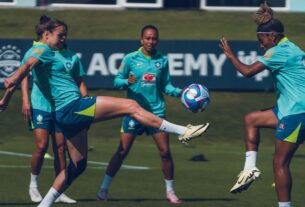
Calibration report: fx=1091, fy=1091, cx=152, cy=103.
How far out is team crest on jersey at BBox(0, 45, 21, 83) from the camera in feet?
86.8

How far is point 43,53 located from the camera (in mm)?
12758

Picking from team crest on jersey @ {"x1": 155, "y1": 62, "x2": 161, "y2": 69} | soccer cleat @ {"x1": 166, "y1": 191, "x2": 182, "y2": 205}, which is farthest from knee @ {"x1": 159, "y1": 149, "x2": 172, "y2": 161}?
team crest on jersey @ {"x1": 155, "y1": 62, "x2": 161, "y2": 69}

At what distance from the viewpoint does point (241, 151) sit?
23453 mm

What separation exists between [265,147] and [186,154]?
2937 millimetres

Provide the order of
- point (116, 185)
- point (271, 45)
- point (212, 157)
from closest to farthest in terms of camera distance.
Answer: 1. point (271, 45)
2. point (116, 185)
3. point (212, 157)

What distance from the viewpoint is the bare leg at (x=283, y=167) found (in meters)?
12.6

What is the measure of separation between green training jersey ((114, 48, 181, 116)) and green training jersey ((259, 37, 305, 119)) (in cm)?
246

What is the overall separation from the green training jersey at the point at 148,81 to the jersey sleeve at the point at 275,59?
97.2 inches

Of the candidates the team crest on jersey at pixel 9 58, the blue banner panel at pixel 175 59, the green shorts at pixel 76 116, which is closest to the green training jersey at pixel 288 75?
the green shorts at pixel 76 116

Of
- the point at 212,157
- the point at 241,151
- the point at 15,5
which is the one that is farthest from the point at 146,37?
the point at 15,5

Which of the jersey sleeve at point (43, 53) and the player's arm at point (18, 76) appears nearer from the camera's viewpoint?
the player's arm at point (18, 76)

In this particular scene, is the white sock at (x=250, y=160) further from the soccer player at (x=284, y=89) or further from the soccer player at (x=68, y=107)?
the soccer player at (x=68, y=107)

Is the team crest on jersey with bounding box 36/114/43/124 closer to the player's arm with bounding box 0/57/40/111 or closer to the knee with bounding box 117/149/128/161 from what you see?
the knee with bounding box 117/149/128/161

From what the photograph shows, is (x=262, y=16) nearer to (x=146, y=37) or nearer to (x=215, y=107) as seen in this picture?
(x=146, y=37)
